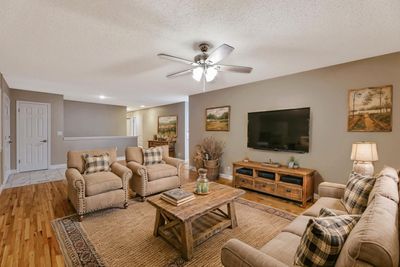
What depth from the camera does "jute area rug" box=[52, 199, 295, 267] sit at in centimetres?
190

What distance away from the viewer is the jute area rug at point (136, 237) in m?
1.90

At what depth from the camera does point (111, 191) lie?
2.91 metres

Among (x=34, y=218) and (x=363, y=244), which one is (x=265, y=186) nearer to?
(x=363, y=244)

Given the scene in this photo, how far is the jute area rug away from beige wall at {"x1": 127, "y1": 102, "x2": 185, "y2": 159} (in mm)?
4235

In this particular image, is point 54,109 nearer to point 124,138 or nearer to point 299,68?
point 124,138

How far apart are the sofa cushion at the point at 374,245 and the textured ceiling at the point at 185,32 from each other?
65.7 inches

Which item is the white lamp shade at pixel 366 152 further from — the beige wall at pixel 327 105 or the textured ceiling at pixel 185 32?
the textured ceiling at pixel 185 32

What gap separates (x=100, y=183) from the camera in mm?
2809

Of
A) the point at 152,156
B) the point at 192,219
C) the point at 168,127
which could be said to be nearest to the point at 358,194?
the point at 192,219

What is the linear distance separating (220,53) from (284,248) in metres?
1.88

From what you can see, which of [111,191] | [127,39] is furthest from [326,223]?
[111,191]

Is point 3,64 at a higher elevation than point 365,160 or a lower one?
higher

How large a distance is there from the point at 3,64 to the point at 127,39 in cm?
245

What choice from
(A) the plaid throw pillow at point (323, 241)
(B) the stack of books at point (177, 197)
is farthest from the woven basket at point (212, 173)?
(A) the plaid throw pillow at point (323, 241)
